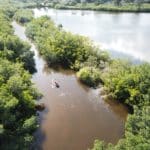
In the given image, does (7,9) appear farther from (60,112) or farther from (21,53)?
(60,112)

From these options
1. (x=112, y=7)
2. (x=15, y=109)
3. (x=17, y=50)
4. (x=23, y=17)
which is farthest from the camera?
(x=112, y=7)

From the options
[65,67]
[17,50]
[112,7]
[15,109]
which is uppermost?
[17,50]

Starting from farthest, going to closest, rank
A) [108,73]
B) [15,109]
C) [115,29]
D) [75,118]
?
1. [115,29]
2. [108,73]
3. [75,118]
4. [15,109]

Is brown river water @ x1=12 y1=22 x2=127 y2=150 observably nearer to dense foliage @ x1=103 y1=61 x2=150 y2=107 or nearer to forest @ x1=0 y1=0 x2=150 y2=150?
forest @ x1=0 y1=0 x2=150 y2=150

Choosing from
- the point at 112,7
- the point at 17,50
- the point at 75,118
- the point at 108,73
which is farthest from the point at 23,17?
the point at 75,118

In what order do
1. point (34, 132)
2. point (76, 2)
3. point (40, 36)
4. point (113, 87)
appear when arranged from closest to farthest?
point (34, 132), point (113, 87), point (40, 36), point (76, 2)

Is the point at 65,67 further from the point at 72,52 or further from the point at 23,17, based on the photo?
the point at 23,17

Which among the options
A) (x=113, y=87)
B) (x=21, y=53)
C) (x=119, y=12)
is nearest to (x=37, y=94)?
(x=113, y=87)
